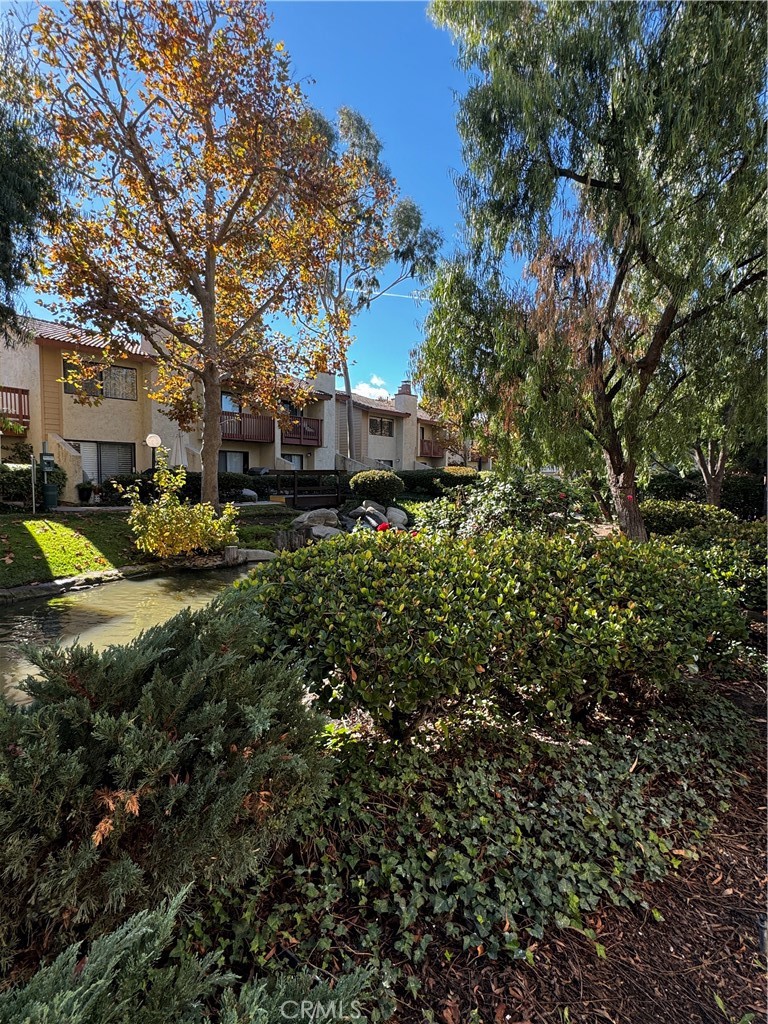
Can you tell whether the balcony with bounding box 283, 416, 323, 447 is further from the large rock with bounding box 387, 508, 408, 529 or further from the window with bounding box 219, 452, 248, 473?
the large rock with bounding box 387, 508, 408, 529

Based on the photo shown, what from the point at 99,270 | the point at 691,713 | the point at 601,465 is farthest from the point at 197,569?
the point at 691,713

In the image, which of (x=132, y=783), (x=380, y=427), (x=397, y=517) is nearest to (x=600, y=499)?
(x=132, y=783)

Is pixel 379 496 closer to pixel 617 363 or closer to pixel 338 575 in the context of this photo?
pixel 617 363

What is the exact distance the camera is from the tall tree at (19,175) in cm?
970

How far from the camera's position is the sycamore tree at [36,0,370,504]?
386 inches

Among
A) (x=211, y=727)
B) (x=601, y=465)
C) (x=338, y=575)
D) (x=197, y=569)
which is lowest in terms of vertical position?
(x=197, y=569)

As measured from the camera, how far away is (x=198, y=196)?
1168 centimetres

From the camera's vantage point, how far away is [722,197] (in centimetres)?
404

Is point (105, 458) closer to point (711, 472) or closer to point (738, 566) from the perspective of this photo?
point (711, 472)

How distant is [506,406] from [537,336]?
740mm

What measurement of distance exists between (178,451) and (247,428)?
11.7 ft

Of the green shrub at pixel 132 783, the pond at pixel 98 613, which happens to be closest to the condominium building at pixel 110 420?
the pond at pixel 98 613

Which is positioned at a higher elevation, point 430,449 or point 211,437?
point 430,449

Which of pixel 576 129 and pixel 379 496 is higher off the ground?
pixel 576 129
